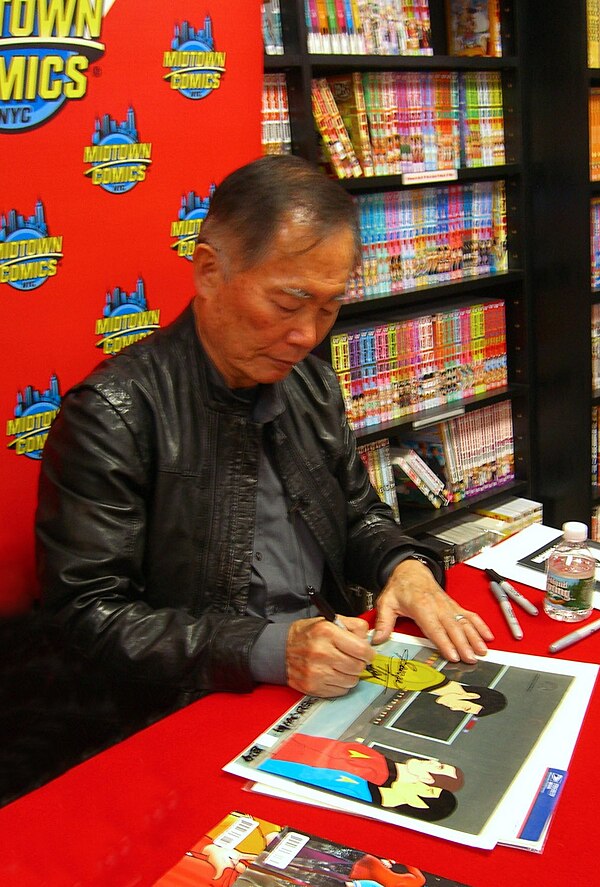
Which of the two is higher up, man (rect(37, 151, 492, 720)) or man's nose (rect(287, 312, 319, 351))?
man's nose (rect(287, 312, 319, 351))

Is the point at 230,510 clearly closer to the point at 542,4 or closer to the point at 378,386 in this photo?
the point at 378,386

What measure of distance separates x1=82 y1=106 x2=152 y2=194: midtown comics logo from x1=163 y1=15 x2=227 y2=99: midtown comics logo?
0.51ft

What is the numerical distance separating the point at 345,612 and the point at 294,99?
1.42m

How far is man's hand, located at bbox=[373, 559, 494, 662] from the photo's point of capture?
4.31ft

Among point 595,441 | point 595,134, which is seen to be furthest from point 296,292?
point 595,441

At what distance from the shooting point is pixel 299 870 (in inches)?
34.8

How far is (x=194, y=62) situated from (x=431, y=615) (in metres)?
1.35

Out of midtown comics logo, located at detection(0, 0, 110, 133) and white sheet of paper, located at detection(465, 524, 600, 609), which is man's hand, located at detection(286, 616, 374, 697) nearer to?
white sheet of paper, located at detection(465, 524, 600, 609)

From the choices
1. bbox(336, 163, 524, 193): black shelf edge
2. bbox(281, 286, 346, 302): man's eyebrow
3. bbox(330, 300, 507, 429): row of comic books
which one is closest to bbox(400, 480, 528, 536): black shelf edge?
bbox(330, 300, 507, 429): row of comic books

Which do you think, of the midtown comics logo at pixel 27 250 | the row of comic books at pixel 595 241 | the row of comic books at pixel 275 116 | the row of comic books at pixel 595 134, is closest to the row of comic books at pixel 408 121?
the row of comic books at pixel 275 116

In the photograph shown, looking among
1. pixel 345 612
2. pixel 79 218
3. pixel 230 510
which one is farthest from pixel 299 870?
pixel 79 218

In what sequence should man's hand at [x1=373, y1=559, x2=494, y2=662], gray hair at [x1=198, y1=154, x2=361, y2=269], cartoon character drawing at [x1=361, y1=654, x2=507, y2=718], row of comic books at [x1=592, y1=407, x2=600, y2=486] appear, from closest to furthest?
cartoon character drawing at [x1=361, y1=654, x2=507, y2=718] < man's hand at [x1=373, y1=559, x2=494, y2=662] < gray hair at [x1=198, y1=154, x2=361, y2=269] < row of comic books at [x1=592, y1=407, x2=600, y2=486]

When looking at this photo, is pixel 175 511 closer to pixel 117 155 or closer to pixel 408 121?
pixel 117 155

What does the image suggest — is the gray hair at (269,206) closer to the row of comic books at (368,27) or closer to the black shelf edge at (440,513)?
the row of comic books at (368,27)
